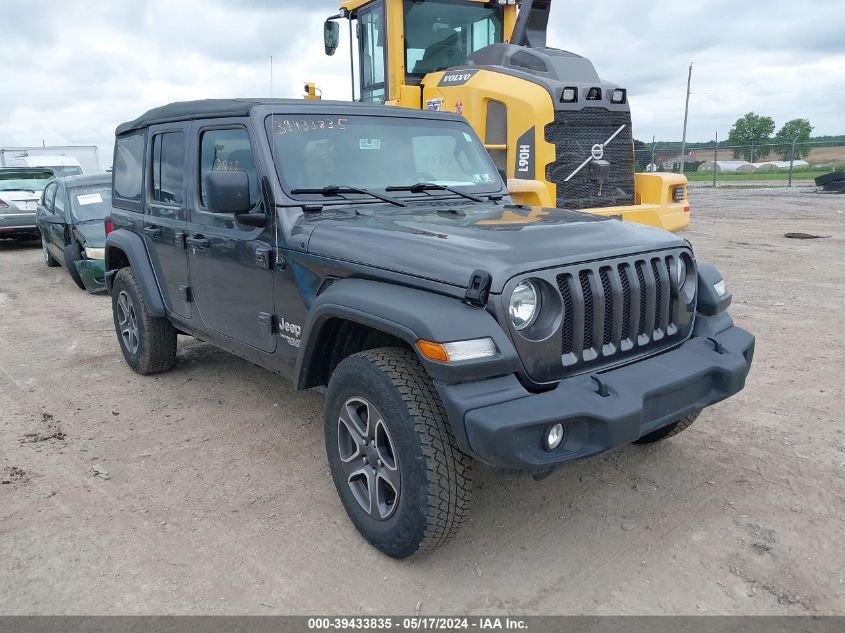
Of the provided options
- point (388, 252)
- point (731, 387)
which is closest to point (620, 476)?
point (731, 387)

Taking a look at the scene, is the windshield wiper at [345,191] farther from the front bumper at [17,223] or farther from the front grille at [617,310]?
the front bumper at [17,223]

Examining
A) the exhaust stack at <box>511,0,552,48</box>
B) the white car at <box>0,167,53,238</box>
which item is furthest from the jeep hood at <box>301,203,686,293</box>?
the white car at <box>0,167,53,238</box>

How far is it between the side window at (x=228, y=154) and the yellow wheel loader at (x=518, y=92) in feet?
11.7

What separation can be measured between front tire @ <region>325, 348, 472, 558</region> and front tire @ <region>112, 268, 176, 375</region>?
8.63 ft

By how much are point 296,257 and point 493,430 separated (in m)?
1.52

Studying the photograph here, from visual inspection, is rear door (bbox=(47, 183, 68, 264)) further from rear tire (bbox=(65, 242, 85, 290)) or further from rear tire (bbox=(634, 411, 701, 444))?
rear tire (bbox=(634, 411, 701, 444))

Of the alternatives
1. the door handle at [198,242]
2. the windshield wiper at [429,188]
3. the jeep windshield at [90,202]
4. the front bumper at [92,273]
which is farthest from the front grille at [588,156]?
the jeep windshield at [90,202]

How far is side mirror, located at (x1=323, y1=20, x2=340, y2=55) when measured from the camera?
8.82 m

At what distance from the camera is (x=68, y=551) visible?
124 inches

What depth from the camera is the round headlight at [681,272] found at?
336 cm

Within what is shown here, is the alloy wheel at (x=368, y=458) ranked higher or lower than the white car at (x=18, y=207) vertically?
lower

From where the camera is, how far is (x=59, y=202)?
1019 centimetres

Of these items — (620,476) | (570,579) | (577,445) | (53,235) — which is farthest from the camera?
(53,235)
